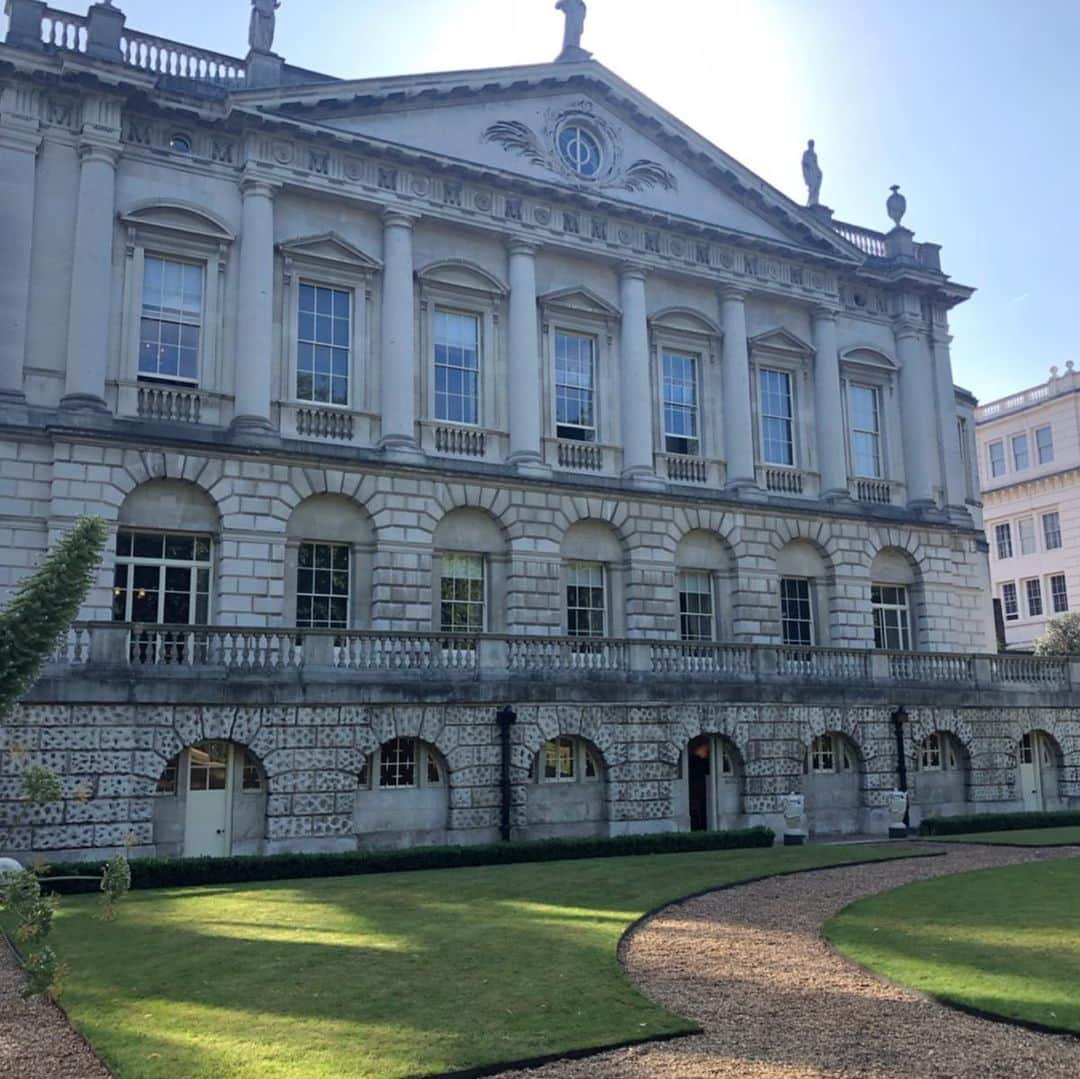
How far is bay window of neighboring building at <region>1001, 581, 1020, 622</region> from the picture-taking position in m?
66.6

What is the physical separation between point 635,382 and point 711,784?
12.6m

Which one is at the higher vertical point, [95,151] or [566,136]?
[566,136]

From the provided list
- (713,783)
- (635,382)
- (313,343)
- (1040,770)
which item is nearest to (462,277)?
(313,343)

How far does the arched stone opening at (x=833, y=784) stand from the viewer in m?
31.1

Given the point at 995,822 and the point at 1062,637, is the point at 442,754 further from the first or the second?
the point at 1062,637

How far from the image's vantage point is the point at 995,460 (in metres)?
69.4

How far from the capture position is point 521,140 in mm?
34375

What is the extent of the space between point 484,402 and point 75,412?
11415mm

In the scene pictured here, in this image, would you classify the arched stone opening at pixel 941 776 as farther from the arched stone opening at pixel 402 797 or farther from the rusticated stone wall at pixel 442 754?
the arched stone opening at pixel 402 797

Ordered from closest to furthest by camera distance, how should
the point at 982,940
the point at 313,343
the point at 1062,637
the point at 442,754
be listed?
the point at 982,940 → the point at 442,754 → the point at 313,343 → the point at 1062,637

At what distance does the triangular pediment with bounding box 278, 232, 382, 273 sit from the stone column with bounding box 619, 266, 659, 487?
325 inches

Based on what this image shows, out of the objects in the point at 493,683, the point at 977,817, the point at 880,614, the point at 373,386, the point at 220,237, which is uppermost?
the point at 220,237

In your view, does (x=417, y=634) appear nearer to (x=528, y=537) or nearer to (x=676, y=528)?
(x=528, y=537)

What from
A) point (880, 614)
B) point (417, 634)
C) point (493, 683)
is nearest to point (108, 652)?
point (417, 634)
